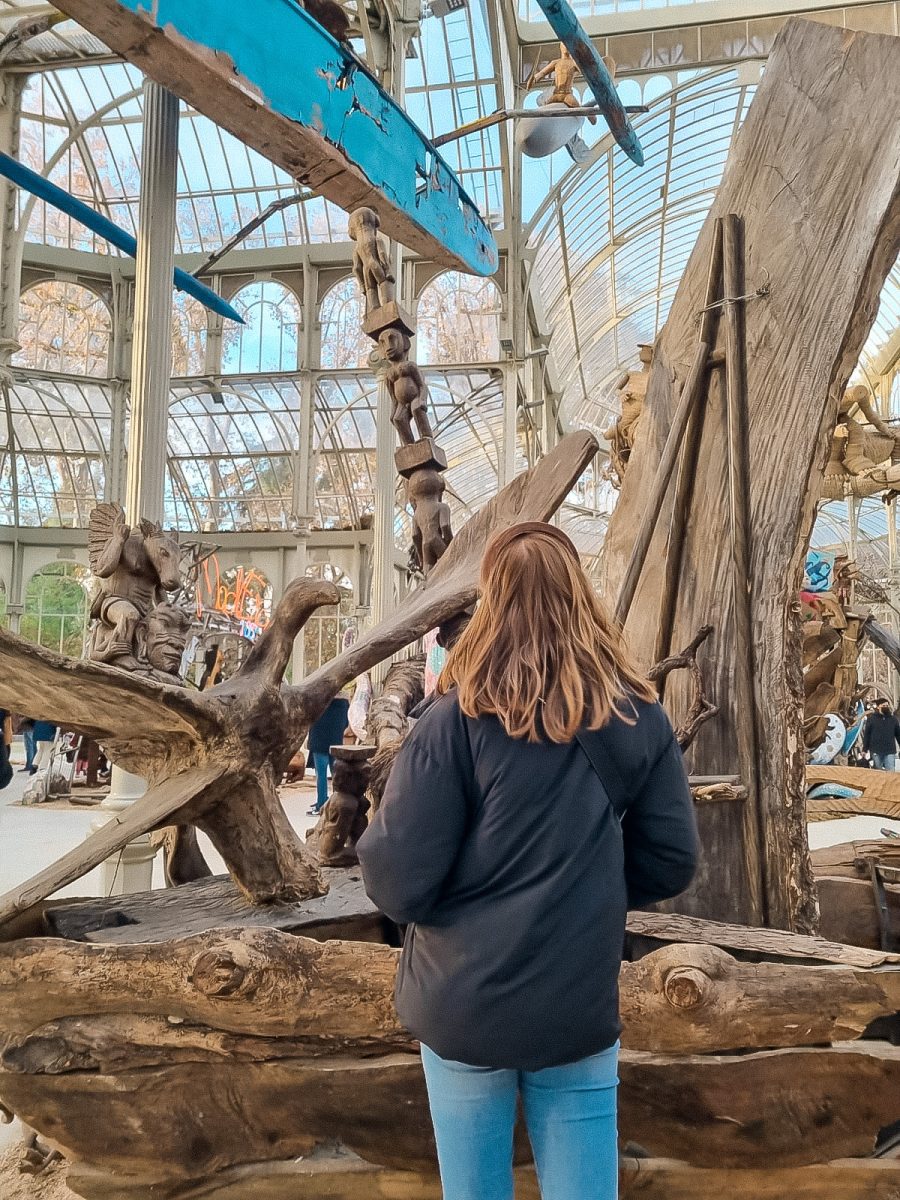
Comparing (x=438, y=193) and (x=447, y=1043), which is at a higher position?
(x=438, y=193)

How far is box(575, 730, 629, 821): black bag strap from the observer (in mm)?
1178

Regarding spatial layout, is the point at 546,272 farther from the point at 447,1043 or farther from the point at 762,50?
the point at 447,1043

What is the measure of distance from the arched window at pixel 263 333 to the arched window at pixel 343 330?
626 mm

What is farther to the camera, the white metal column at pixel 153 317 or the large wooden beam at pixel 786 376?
the white metal column at pixel 153 317

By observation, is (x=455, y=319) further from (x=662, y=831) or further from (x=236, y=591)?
(x=662, y=831)

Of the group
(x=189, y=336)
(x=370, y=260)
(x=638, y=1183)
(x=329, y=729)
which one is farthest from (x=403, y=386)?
(x=189, y=336)

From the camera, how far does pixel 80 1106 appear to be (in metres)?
1.59

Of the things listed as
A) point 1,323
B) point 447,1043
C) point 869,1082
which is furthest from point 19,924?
point 1,323

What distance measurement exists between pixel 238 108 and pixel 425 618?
2.02m

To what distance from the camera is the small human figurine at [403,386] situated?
11.9ft

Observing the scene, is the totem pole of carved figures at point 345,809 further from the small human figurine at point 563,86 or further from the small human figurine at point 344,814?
the small human figurine at point 563,86

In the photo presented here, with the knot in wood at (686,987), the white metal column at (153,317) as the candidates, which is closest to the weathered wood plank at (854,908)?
the knot in wood at (686,987)

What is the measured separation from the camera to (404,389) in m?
3.68

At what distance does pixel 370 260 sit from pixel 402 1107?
2.98m
